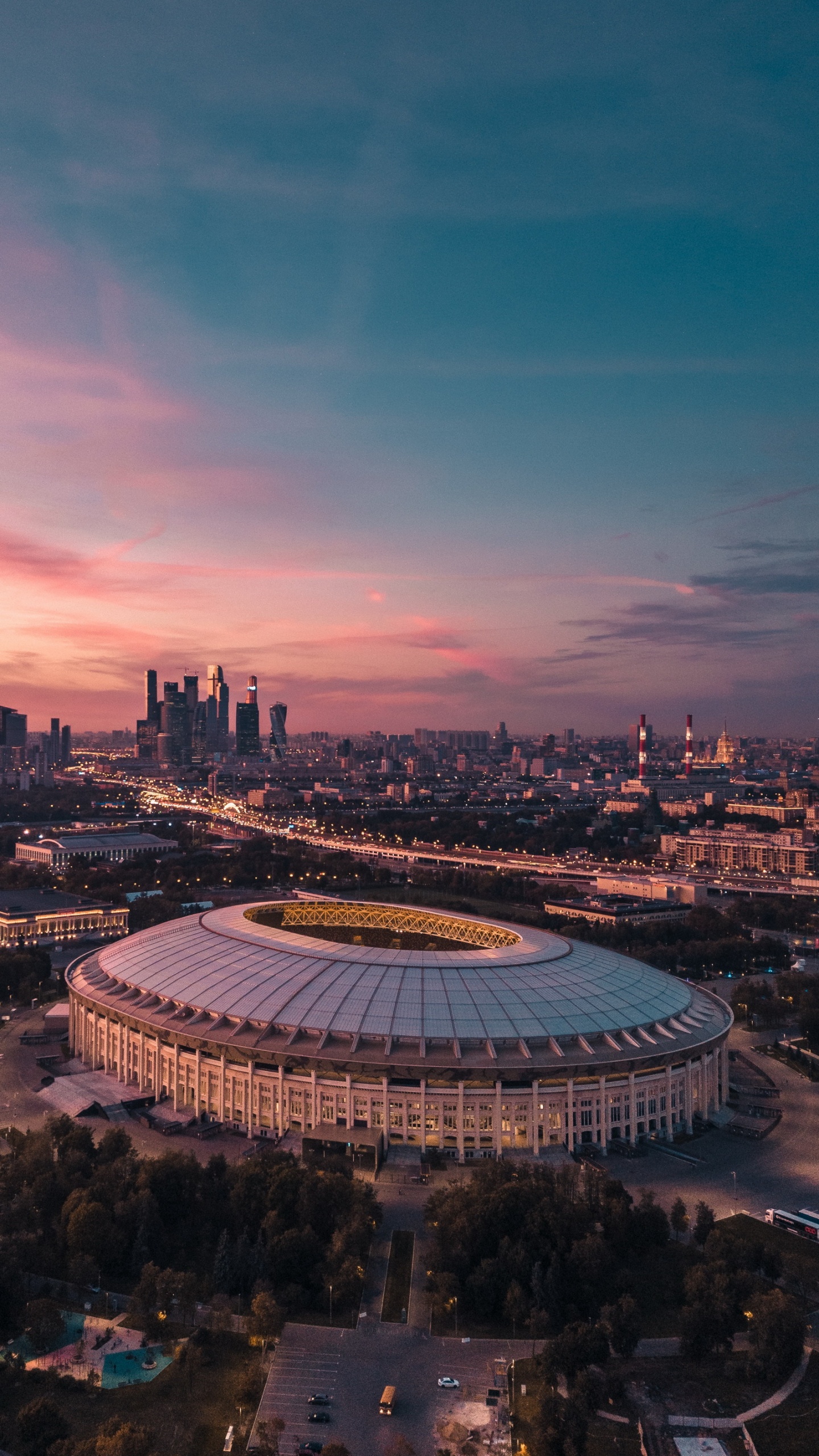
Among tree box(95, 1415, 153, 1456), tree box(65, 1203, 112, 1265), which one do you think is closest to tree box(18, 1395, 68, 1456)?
tree box(95, 1415, 153, 1456)

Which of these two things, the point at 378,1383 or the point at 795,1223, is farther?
the point at 795,1223

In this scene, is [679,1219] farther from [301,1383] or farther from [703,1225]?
[301,1383]

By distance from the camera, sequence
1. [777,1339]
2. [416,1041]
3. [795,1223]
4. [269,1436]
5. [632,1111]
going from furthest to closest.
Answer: [632,1111] → [416,1041] → [795,1223] → [777,1339] → [269,1436]

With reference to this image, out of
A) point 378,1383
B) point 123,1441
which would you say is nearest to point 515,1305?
point 378,1383

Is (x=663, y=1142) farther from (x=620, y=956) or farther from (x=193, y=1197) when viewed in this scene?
(x=193, y=1197)

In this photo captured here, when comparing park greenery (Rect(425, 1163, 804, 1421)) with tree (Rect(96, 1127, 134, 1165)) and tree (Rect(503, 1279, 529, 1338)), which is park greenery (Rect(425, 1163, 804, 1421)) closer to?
tree (Rect(503, 1279, 529, 1338))

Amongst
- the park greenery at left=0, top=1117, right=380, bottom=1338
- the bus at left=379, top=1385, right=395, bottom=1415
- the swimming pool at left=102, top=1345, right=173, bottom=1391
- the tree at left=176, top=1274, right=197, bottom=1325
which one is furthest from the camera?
the park greenery at left=0, top=1117, right=380, bottom=1338

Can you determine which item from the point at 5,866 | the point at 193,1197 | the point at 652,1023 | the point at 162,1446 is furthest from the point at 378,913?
the point at 5,866

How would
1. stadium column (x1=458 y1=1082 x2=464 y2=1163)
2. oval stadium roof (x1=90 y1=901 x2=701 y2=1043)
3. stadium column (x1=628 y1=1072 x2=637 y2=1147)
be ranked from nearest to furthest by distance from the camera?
stadium column (x1=458 y1=1082 x2=464 y2=1163), stadium column (x1=628 y1=1072 x2=637 y2=1147), oval stadium roof (x1=90 y1=901 x2=701 y2=1043)
